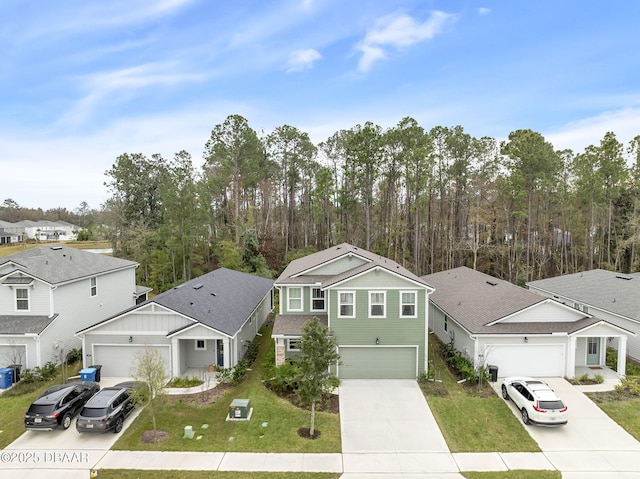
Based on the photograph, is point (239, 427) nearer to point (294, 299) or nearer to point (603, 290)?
point (294, 299)

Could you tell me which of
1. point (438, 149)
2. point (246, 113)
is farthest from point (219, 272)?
point (438, 149)

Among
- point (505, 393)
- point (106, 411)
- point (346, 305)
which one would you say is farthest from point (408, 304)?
point (106, 411)

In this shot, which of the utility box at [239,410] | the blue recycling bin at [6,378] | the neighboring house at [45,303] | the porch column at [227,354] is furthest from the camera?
the neighboring house at [45,303]

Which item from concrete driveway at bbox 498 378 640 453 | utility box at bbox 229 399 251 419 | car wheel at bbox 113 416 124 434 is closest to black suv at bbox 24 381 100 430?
car wheel at bbox 113 416 124 434

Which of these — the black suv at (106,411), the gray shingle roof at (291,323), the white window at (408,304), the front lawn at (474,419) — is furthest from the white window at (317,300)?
the black suv at (106,411)

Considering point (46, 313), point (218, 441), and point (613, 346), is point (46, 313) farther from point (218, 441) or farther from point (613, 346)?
point (613, 346)

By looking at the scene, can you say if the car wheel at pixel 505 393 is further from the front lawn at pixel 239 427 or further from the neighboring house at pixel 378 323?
the front lawn at pixel 239 427
